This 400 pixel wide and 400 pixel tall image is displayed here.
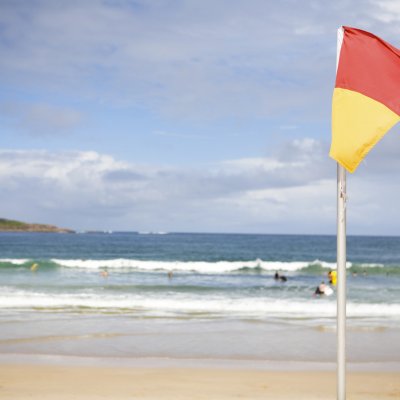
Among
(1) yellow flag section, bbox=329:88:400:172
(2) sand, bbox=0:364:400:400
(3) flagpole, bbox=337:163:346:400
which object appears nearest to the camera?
(1) yellow flag section, bbox=329:88:400:172

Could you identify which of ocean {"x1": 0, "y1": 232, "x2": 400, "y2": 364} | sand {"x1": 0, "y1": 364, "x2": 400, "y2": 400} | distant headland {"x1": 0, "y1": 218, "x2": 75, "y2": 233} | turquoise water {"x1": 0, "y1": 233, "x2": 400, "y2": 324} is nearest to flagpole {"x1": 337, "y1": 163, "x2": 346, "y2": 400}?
→ sand {"x1": 0, "y1": 364, "x2": 400, "y2": 400}

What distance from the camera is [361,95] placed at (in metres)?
5.78

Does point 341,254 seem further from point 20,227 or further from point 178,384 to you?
point 20,227

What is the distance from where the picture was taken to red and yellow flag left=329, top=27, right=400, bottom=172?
5.64m

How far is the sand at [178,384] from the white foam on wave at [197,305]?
901 cm

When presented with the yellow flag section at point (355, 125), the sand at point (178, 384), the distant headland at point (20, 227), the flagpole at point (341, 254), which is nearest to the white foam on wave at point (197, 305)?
the sand at point (178, 384)

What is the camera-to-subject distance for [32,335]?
16156mm

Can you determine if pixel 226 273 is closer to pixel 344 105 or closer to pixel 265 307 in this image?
pixel 265 307

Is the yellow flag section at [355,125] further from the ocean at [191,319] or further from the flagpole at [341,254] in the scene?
the ocean at [191,319]

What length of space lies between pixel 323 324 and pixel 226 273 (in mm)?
27901

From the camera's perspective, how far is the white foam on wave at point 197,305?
2167 cm

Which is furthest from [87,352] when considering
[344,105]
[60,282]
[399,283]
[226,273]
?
[226,273]

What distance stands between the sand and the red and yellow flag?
519cm

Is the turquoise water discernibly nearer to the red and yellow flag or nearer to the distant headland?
the red and yellow flag
